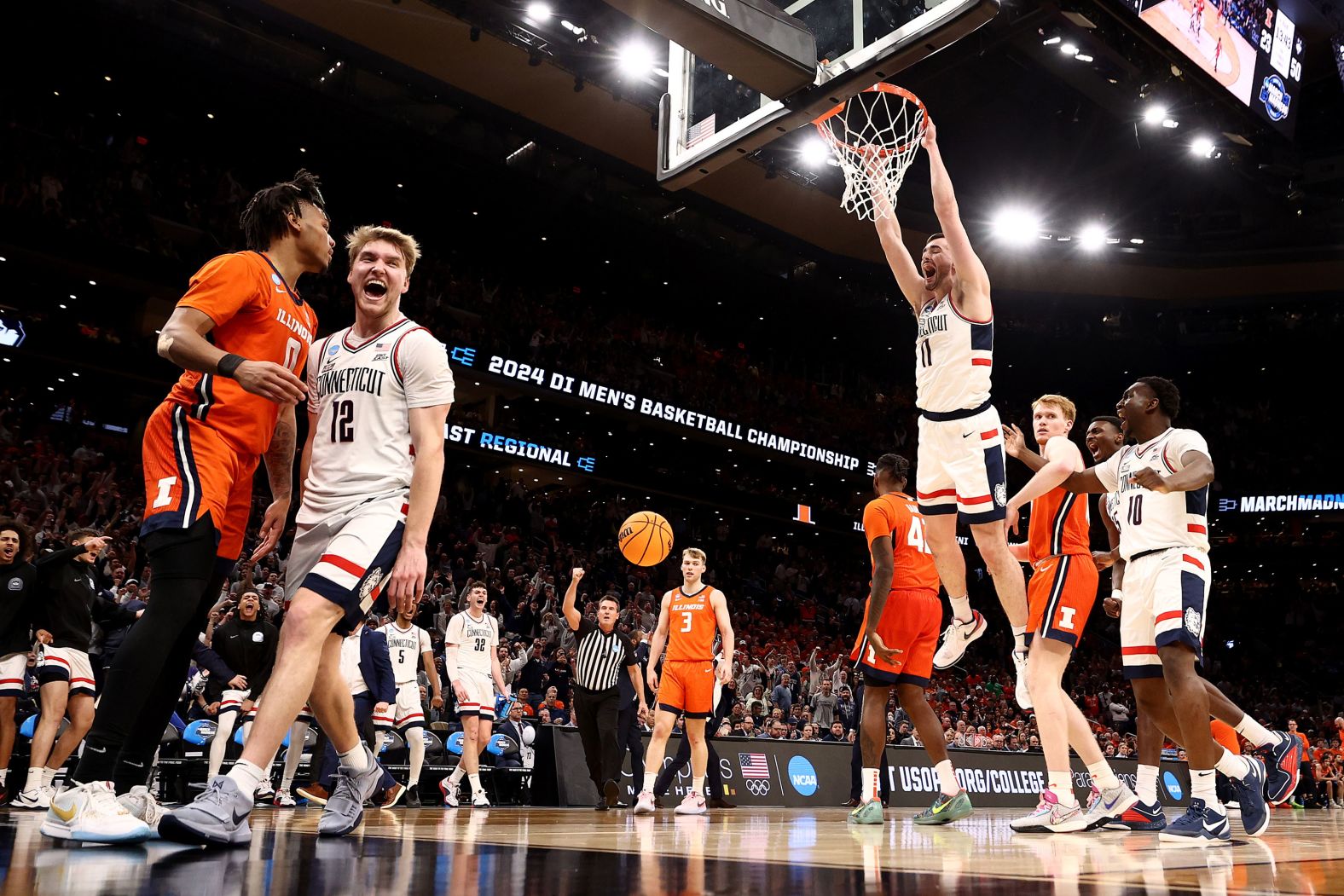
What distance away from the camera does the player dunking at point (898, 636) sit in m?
6.55

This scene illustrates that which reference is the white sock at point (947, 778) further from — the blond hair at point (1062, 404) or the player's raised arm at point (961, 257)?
the player's raised arm at point (961, 257)

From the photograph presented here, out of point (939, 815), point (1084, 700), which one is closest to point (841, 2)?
point (939, 815)

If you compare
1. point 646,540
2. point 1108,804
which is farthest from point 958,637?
point 646,540

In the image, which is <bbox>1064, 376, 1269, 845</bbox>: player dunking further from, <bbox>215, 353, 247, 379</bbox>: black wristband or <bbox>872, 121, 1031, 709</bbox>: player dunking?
<bbox>215, 353, 247, 379</bbox>: black wristband

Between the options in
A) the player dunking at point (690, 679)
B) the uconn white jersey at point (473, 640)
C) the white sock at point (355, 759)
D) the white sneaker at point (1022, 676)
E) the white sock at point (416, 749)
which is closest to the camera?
the white sock at point (355, 759)

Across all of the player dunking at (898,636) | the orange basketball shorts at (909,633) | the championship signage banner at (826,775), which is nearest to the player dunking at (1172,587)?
the player dunking at (898,636)

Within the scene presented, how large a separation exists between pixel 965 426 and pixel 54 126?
68.3 feet

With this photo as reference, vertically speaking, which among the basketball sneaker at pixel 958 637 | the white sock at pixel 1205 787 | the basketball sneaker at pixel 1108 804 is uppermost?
the basketball sneaker at pixel 958 637

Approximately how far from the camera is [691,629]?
8188 millimetres

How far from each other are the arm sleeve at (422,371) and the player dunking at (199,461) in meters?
0.41

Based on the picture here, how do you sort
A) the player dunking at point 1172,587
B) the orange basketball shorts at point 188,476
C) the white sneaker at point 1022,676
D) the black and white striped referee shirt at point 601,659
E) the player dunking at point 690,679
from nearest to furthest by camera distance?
the orange basketball shorts at point 188,476
the player dunking at point 1172,587
the white sneaker at point 1022,676
the player dunking at point 690,679
the black and white striped referee shirt at point 601,659

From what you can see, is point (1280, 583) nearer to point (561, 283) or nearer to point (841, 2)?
point (561, 283)

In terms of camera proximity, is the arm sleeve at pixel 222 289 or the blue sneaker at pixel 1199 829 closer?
the arm sleeve at pixel 222 289

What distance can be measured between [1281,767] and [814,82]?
4.77m
